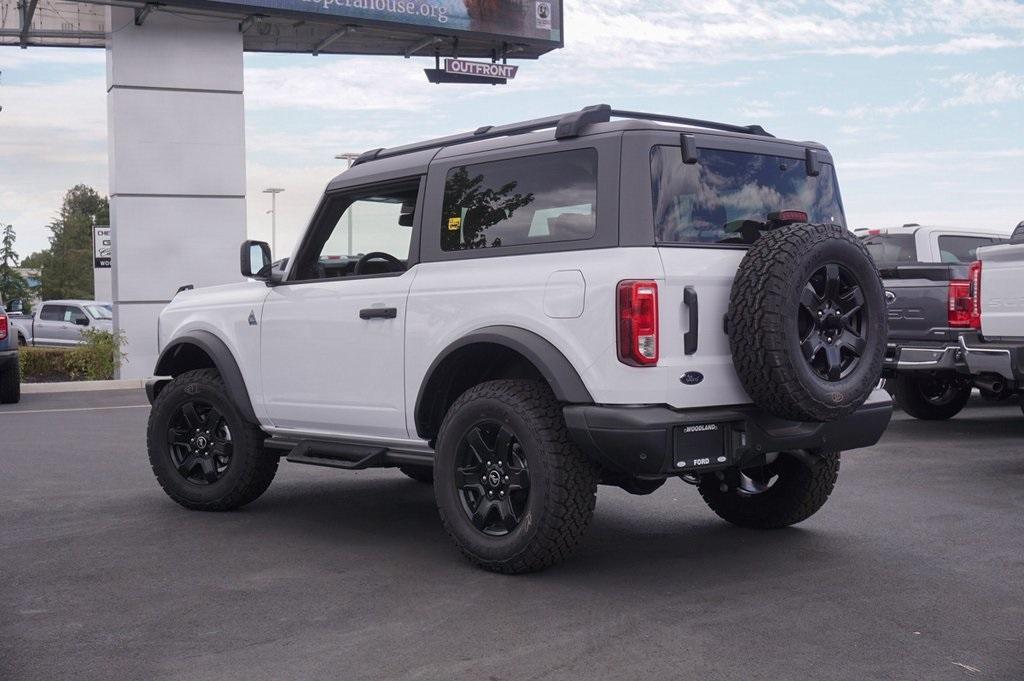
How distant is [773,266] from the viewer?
526 cm

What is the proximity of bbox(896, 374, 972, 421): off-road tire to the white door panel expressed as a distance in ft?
25.1

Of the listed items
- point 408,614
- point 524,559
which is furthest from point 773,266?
point 408,614

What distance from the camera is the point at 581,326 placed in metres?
5.36

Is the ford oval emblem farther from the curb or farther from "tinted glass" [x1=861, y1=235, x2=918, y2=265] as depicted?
the curb

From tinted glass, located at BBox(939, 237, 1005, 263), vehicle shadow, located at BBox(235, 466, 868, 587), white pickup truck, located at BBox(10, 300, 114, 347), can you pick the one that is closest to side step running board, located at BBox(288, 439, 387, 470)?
vehicle shadow, located at BBox(235, 466, 868, 587)

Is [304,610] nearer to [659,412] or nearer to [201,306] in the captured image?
[659,412]

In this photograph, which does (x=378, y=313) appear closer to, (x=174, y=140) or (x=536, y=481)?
(x=536, y=481)

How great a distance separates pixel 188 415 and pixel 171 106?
1337 centimetres

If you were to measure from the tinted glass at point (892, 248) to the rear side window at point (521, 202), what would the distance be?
748 cm

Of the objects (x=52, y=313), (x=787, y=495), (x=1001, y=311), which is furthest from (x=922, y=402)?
(x=52, y=313)

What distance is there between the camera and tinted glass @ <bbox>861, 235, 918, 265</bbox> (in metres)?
12.6

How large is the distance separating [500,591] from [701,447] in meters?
1.11

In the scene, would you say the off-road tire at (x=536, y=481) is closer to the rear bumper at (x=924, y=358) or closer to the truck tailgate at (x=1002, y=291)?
the truck tailgate at (x=1002, y=291)

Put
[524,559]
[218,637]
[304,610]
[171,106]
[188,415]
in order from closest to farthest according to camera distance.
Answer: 1. [218,637]
2. [304,610]
3. [524,559]
4. [188,415]
5. [171,106]
